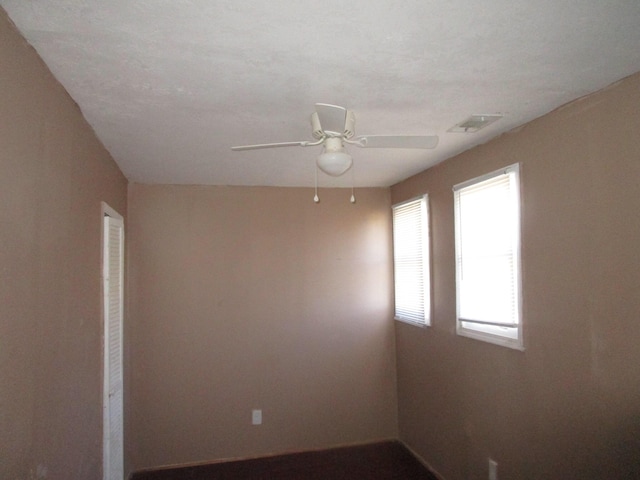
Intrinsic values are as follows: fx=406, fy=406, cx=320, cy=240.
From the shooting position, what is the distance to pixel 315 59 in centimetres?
155

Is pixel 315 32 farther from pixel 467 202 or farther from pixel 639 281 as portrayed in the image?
pixel 467 202

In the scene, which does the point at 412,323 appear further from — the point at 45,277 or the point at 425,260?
the point at 45,277

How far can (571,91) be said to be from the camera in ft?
6.24

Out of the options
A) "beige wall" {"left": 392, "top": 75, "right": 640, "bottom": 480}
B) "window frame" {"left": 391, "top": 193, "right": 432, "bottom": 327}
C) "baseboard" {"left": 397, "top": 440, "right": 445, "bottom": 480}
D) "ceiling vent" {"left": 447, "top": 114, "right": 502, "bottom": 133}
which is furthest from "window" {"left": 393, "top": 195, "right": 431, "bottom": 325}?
"baseboard" {"left": 397, "top": 440, "right": 445, "bottom": 480}

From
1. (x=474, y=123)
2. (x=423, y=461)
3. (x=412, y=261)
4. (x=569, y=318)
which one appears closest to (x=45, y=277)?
(x=474, y=123)

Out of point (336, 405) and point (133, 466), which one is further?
point (336, 405)

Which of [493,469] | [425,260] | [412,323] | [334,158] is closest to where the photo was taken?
[334,158]

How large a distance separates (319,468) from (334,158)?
2.97 m

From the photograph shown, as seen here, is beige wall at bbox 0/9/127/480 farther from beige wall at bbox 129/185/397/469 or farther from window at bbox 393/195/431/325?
window at bbox 393/195/431/325

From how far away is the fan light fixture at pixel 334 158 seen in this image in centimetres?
176

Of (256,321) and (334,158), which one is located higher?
(334,158)

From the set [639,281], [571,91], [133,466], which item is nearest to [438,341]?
[639,281]

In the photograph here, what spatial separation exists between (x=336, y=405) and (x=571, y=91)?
328 centimetres

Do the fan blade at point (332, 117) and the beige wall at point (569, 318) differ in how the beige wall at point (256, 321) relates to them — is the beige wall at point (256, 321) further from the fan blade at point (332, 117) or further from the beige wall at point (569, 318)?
the fan blade at point (332, 117)
